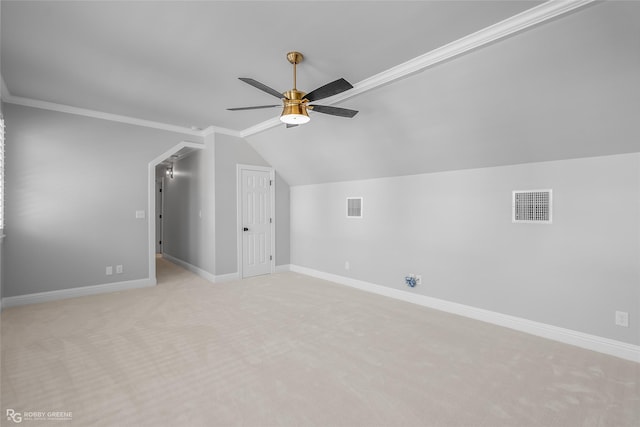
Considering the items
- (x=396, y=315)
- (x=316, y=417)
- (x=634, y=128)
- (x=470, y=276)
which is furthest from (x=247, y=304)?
(x=634, y=128)

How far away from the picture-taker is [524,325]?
10.5ft

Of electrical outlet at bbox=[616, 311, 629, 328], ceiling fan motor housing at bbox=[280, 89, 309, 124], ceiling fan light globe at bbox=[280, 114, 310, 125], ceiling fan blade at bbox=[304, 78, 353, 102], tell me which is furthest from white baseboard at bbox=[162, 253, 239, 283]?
electrical outlet at bbox=[616, 311, 629, 328]

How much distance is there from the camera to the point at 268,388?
2.20 m

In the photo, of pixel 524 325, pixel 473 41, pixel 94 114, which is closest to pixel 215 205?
pixel 94 114

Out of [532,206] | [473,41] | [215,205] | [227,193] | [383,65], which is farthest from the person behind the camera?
[227,193]

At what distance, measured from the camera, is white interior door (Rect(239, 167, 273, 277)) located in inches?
221

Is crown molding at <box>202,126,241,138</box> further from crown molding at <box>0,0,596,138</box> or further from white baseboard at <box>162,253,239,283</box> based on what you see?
white baseboard at <box>162,253,239,283</box>

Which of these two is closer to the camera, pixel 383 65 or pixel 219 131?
pixel 383 65

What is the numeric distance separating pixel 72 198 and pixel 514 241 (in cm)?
570

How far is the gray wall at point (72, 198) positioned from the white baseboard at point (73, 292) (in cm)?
6

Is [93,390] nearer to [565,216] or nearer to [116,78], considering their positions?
[116,78]

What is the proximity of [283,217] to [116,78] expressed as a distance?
3588 mm

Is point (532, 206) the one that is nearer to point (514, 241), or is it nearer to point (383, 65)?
point (514, 241)

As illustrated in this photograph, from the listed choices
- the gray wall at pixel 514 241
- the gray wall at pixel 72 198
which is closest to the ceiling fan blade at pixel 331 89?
the gray wall at pixel 514 241
